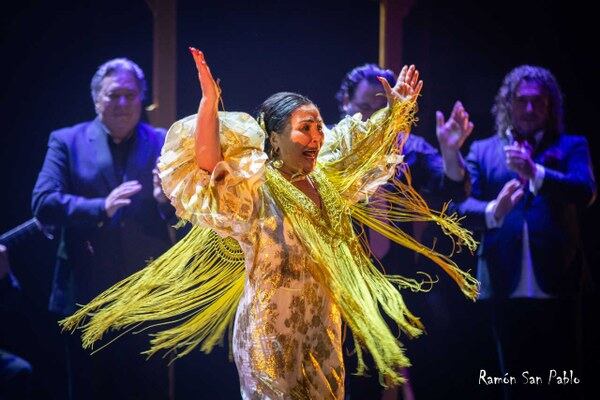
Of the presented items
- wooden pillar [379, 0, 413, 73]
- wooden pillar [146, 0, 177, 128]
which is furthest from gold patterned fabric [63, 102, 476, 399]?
wooden pillar [146, 0, 177, 128]

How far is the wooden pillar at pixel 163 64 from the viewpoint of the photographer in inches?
138

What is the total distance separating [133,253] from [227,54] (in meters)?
1.00

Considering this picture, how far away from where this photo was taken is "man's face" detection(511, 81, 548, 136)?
3.41m

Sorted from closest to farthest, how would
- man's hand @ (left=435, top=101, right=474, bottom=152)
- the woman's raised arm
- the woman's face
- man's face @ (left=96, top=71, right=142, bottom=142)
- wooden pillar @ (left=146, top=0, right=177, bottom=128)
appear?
the woman's raised arm, the woman's face, man's hand @ (left=435, top=101, right=474, bottom=152), man's face @ (left=96, top=71, right=142, bottom=142), wooden pillar @ (left=146, top=0, right=177, bottom=128)

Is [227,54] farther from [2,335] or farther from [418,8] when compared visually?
[2,335]

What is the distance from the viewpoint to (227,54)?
3.54m

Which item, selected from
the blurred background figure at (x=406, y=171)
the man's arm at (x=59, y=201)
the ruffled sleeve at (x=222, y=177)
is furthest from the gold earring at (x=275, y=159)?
the man's arm at (x=59, y=201)

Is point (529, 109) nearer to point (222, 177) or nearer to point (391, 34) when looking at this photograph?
point (391, 34)

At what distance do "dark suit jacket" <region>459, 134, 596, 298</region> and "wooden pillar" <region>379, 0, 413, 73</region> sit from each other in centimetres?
63

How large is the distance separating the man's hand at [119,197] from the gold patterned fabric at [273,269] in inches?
40.7

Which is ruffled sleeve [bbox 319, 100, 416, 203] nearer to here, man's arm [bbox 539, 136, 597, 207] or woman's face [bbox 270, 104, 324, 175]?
woman's face [bbox 270, 104, 324, 175]

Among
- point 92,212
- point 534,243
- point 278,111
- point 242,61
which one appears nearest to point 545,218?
point 534,243

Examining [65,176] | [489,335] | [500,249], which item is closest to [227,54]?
[65,176]

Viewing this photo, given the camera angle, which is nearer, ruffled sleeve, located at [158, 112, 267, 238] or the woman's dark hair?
ruffled sleeve, located at [158, 112, 267, 238]
